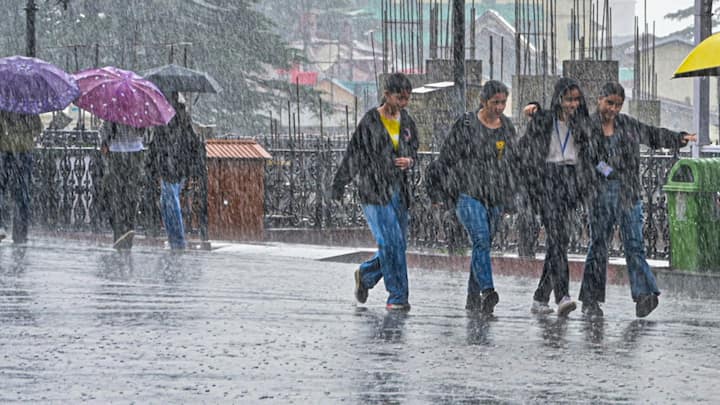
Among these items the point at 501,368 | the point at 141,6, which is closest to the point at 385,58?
the point at 501,368

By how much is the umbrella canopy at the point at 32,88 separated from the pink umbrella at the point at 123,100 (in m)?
0.27

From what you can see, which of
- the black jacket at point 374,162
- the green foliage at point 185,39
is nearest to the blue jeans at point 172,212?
the black jacket at point 374,162

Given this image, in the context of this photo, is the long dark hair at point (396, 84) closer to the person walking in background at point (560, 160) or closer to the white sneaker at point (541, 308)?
the person walking in background at point (560, 160)

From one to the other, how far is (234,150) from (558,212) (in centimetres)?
855

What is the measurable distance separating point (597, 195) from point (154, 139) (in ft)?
22.7

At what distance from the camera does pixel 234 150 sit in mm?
19562

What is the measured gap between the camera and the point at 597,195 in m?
11.6

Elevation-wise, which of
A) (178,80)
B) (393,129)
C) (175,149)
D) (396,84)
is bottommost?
(175,149)

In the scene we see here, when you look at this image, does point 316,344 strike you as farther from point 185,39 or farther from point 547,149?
point 185,39

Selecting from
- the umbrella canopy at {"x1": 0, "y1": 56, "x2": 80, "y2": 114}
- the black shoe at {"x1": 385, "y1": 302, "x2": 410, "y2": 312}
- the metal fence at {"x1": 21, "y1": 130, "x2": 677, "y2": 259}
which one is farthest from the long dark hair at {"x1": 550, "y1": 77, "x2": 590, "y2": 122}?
the metal fence at {"x1": 21, "y1": 130, "x2": 677, "y2": 259}

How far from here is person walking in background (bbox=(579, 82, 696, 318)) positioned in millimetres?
11539

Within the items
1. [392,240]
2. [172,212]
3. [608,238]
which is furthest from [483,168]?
[172,212]

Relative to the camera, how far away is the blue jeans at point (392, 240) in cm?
1176

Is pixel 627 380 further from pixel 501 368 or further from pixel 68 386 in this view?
pixel 68 386
